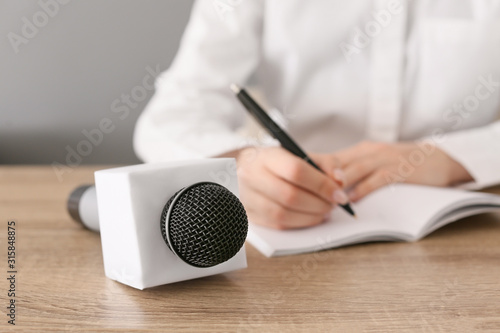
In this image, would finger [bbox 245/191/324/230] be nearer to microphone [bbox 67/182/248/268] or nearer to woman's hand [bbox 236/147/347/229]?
woman's hand [bbox 236/147/347/229]

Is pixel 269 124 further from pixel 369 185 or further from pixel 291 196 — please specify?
pixel 369 185

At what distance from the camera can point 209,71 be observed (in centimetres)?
140

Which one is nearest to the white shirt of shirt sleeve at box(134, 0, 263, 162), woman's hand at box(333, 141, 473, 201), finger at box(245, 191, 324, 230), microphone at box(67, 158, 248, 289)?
shirt sleeve at box(134, 0, 263, 162)

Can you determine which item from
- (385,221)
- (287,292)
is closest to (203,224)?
(287,292)

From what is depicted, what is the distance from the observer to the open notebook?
77 cm

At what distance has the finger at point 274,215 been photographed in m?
0.83

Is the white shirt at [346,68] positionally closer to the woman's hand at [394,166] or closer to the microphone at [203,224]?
the woman's hand at [394,166]

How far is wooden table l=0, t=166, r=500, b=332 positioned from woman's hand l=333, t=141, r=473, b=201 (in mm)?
225

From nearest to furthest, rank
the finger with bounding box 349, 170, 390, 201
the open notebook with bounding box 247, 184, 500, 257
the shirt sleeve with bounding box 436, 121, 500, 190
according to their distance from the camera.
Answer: the open notebook with bounding box 247, 184, 500, 257 < the finger with bounding box 349, 170, 390, 201 < the shirt sleeve with bounding box 436, 121, 500, 190

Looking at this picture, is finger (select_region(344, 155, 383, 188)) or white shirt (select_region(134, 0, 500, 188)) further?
white shirt (select_region(134, 0, 500, 188))

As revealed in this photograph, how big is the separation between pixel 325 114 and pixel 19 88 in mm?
1523

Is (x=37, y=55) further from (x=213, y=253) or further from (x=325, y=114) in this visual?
(x=213, y=253)

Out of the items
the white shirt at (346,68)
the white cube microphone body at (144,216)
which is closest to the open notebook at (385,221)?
the white cube microphone body at (144,216)

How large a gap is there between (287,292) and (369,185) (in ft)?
1.53
